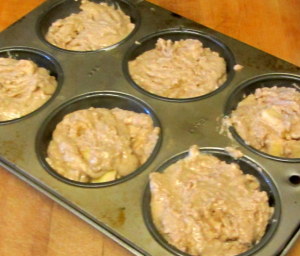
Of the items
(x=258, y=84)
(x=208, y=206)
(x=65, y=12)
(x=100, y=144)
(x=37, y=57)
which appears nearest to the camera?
(x=208, y=206)

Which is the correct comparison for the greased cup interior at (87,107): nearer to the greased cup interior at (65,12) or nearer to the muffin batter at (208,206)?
the muffin batter at (208,206)

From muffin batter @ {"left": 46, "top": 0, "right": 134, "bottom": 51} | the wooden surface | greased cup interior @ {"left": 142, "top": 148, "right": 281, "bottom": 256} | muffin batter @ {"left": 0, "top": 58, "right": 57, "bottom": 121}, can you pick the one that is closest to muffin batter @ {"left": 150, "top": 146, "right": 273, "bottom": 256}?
greased cup interior @ {"left": 142, "top": 148, "right": 281, "bottom": 256}

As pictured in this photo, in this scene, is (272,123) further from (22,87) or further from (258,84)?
(22,87)

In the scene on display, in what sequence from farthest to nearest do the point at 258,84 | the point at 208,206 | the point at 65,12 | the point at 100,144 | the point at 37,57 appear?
the point at 65,12 < the point at 37,57 < the point at 258,84 < the point at 100,144 < the point at 208,206

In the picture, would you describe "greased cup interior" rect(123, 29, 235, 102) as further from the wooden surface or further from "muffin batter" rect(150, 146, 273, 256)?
"muffin batter" rect(150, 146, 273, 256)

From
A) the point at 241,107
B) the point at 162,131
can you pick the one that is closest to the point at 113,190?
the point at 162,131

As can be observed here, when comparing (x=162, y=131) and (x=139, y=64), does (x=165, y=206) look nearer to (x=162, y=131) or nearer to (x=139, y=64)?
(x=162, y=131)

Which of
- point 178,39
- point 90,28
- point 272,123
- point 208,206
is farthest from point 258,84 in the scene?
point 90,28
